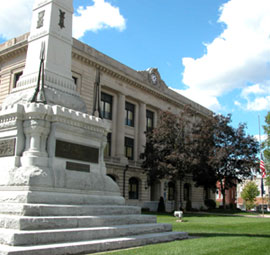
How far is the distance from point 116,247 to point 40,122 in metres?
3.44

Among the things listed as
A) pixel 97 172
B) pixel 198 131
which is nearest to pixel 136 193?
pixel 198 131

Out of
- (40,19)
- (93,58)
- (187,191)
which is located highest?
(93,58)

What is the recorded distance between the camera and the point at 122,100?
4091cm

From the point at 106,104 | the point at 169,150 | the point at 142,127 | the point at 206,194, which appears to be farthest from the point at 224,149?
A: the point at 206,194

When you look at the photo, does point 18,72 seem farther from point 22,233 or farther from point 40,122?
point 22,233

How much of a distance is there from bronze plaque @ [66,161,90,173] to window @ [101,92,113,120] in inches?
1175

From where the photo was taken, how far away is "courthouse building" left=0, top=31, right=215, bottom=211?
113 feet

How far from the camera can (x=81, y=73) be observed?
116 feet

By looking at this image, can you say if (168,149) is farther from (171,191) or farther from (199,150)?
(171,191)

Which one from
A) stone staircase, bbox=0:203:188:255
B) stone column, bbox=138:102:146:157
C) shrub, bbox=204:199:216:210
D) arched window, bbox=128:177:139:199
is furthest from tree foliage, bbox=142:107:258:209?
stone staircase, bbox=0:203:188:255

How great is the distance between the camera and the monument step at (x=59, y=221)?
244 inches

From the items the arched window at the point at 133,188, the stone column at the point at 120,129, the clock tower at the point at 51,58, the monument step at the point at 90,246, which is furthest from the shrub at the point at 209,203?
the clock tower at the point at 51,58

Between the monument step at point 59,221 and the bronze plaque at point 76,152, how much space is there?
1.82 meters

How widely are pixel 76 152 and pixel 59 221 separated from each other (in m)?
2.40
